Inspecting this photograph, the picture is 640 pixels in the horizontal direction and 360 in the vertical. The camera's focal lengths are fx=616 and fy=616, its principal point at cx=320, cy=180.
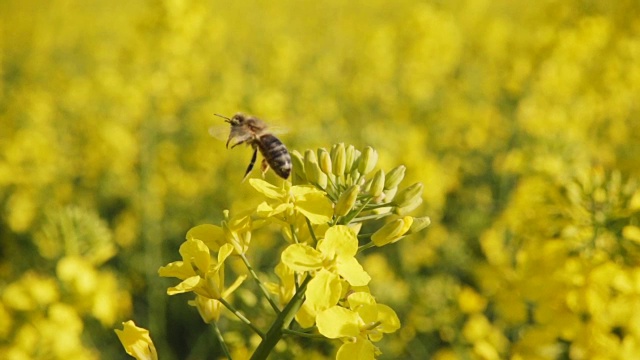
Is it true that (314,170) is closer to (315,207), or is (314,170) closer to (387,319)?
(315,207)

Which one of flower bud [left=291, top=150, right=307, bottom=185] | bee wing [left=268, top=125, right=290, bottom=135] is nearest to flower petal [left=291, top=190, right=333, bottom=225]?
flower bud [left=291, top=150, right=307, bottom=185]

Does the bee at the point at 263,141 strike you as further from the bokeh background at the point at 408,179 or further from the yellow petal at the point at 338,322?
the yellow petal at the point at 338,322

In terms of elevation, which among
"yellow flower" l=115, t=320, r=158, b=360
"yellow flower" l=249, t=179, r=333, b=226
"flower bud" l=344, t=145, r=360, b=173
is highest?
"flower bud" l=344, t=145, r=360, b=173

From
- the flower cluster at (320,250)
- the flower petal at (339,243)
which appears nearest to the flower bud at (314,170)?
the flower cluster at (320,250)

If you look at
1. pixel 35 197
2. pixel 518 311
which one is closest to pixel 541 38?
pixel 518 311

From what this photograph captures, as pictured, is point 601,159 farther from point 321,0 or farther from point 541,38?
point 321,0

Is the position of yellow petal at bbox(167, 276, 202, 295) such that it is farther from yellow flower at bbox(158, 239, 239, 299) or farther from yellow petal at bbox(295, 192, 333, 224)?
yellow petal at bbox(295, 192, 333, 224)

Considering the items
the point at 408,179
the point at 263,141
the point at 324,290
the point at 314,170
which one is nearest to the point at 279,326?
the point at 324,290
